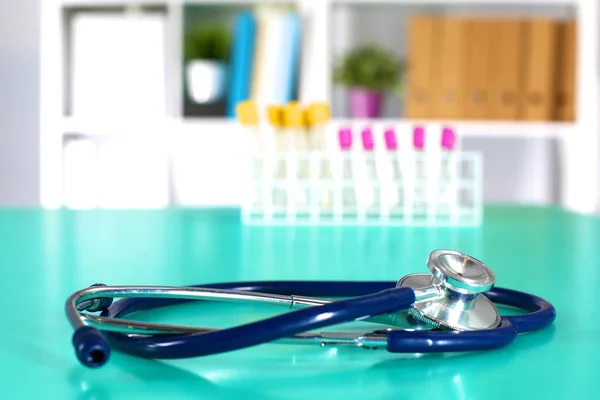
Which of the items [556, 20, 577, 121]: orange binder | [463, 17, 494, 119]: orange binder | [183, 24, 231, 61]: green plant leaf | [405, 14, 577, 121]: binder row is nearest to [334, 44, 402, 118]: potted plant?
[405, 14, 577, 121]: binder row

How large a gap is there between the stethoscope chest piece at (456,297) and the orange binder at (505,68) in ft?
7.42

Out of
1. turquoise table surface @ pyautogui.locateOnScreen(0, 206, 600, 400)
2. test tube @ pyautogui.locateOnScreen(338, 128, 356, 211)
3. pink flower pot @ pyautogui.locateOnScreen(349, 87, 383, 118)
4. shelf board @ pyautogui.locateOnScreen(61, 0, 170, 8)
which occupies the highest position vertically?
shelf board @ pyautogui.locateOnScreen(61, 0, 170, 8)

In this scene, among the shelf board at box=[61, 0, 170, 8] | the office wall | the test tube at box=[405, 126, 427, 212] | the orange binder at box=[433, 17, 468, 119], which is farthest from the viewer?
the office wall

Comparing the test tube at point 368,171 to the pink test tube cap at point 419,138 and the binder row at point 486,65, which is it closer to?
the pink test tube cap at point 419,138

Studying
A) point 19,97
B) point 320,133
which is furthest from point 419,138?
point 19,97

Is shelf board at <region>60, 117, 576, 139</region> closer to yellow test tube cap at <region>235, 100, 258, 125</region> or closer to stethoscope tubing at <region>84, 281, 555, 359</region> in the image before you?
yellow test tube cap at <region>235, 100, 258, 125</region>

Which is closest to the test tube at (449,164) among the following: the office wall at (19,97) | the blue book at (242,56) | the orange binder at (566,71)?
the blue book at (242,56)

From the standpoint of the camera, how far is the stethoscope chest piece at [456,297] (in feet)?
1.39

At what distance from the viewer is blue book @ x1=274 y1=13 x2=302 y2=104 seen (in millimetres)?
2574

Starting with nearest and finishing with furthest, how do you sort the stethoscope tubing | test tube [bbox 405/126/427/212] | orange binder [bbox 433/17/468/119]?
the stethoscope tubing → test tube [bbox 405/126/427/212] → orange binder [bbox 433/17/468/119]

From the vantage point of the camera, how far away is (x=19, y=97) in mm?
3152

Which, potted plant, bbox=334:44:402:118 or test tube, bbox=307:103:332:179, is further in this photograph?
potted plant, bbox=334:44:402:118

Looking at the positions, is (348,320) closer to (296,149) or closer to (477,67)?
(296,149)

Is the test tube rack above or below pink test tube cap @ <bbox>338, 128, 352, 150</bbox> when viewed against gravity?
below
